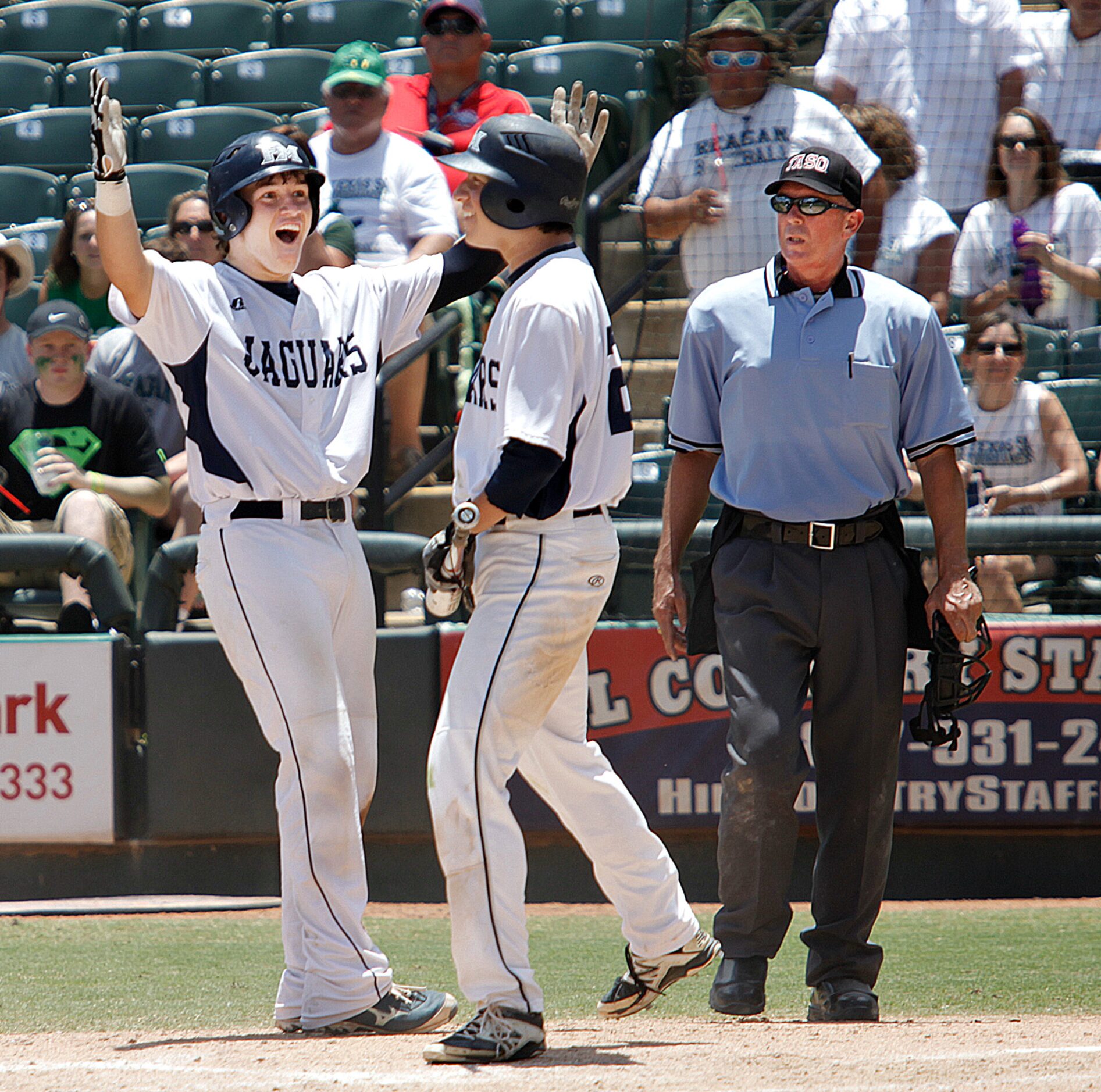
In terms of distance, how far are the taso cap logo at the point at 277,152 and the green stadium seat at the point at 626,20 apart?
5.43 meters

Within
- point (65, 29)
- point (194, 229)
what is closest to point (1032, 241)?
point (194, 229)

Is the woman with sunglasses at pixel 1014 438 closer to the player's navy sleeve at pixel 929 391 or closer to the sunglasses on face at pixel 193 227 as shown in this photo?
the player's navy sleeve at pixel 929 391

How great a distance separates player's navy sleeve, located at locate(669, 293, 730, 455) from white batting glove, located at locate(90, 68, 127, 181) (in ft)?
4.48

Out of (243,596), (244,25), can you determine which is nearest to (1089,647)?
(243,596)

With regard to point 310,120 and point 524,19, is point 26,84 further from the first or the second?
point 524,19

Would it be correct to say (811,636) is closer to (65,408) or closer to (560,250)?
(560,250)

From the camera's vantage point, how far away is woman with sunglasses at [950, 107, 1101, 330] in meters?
6.41

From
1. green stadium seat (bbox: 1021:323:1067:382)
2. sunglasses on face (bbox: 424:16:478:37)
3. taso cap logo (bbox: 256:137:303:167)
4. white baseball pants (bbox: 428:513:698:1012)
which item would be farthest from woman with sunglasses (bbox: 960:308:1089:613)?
taso cap logo (bbox: 256:137:303:167)

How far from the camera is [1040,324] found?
644cm

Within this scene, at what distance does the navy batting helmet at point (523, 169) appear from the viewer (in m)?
3.21

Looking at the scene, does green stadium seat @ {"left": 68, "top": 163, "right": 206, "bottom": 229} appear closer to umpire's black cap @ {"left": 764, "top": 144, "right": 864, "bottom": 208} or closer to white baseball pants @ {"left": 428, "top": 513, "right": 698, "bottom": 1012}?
umpire's black cap @ {"left": 764, "top": 144, "right": 864, "bottom": 208}

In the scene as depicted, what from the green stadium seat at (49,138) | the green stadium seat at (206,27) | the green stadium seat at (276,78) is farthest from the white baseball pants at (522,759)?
the green stadium seat at (206,27)

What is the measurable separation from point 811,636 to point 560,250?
1.06m

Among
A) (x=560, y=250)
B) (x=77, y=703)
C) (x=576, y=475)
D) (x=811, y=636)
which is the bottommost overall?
(x=77, y=703)
